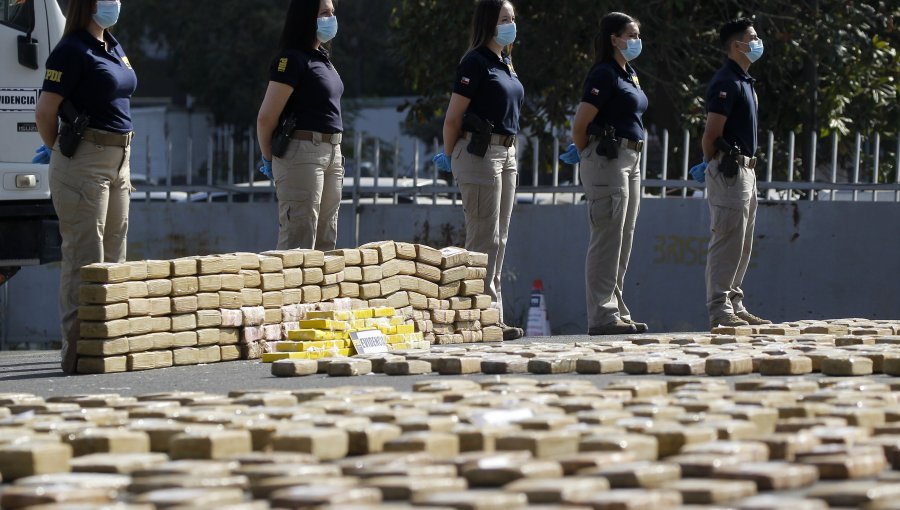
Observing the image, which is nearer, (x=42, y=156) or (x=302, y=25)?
(x=302, y=25)

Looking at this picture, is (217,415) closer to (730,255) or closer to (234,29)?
(730,255)

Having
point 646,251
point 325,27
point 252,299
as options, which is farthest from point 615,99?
point 646,251

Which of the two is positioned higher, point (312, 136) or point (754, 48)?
point (754, 48)

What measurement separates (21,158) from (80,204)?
7.47 feet

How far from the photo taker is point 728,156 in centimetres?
973

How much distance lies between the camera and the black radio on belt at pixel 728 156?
31.8ft

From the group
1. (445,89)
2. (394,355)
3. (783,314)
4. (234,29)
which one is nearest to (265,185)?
(445,89)

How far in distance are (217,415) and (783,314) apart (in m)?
8.83

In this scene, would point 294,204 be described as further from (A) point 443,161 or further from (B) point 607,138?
(B) point 607,138

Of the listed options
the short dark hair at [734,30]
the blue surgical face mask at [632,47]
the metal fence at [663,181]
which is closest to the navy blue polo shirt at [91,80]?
the blue surgical face mask at [632,47]

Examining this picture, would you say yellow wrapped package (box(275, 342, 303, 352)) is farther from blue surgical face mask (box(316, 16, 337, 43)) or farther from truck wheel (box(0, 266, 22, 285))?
truck wheel (box(0, 266, 22, 285))

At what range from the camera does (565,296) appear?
45.8 ft

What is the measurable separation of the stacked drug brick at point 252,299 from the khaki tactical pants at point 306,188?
0.25 meters

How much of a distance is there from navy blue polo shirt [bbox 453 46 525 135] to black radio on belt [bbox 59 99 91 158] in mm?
2437
